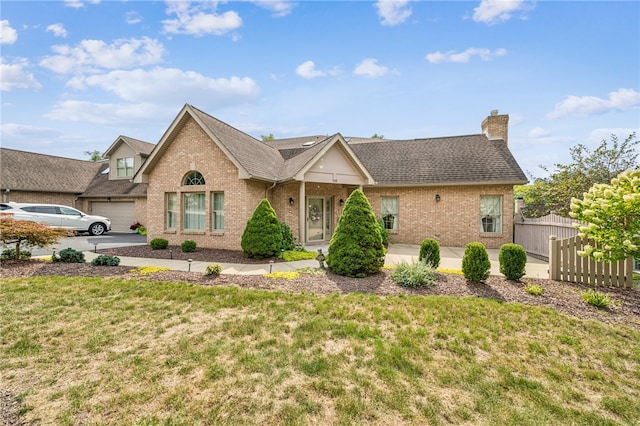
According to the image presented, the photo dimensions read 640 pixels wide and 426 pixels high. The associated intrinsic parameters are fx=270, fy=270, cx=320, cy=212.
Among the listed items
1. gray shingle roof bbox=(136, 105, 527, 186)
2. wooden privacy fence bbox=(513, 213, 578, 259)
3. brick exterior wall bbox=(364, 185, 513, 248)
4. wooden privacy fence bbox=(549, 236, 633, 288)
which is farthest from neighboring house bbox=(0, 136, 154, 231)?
wooden privacy fence bbox=(513, 213, 578, 259)

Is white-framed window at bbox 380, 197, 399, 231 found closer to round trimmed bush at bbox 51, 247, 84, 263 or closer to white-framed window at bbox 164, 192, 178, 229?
white-framed window at bbox 164, 192, 178, 229

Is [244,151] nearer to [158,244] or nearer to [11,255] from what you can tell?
[158,244]

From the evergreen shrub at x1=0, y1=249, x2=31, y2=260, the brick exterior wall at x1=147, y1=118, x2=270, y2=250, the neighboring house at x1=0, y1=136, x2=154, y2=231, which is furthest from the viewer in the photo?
the neighboring house at x1=0, y1=136, x2=154, y2=231

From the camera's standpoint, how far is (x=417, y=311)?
493 cm

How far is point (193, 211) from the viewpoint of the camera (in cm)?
1224

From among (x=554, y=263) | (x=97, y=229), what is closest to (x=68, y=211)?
(x=97, y=229)

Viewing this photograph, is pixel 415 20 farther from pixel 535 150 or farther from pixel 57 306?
pixel 535 150

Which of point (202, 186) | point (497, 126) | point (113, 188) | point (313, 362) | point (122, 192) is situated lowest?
point (313, 362)

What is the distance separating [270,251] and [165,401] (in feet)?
22.8

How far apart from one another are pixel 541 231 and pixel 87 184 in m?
28.6

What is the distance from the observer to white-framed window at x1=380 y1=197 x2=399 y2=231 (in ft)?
47.4

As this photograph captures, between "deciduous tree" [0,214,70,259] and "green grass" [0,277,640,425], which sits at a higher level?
"deciduous tree" [0,214,70,259]

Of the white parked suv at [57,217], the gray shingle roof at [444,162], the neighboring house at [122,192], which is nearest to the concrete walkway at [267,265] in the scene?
the gray shingle roof at [444,162]

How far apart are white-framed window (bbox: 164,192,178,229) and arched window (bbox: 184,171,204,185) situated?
3.26 feet
